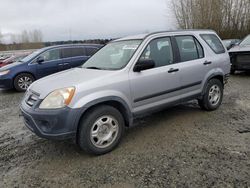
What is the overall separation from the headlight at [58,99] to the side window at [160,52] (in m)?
1.35

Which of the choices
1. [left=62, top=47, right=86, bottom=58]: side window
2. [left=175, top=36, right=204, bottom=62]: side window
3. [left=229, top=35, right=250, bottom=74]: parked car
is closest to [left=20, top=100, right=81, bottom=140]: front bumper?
[left=175, top=36, right=204, bottom=62]: side window

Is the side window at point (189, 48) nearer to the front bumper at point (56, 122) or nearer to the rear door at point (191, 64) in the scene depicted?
the rear door at point (191, 64)

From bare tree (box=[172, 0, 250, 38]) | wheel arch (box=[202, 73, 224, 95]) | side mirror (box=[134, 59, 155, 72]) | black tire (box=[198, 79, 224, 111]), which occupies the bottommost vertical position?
Answer: black tire (box=[198, 79, 224, 111])

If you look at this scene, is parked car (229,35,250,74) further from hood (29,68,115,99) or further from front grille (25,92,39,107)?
front grille (25,92,39,107)

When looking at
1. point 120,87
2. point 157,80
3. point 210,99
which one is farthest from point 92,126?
point 210,99

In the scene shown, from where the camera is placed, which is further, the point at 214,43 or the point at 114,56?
the point at 214,43

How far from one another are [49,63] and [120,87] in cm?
593

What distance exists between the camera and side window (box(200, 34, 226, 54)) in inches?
194

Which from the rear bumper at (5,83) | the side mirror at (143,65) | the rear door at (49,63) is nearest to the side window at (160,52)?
the side mirror at (143,65)

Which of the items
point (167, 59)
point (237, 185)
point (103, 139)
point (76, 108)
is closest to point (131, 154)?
point (103, 139)

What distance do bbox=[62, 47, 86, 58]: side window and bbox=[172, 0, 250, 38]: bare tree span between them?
15494 millimetres

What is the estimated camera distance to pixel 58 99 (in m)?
3.11

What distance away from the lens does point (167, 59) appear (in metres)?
4.14

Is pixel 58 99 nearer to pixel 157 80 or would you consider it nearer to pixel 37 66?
pixel 157 80
